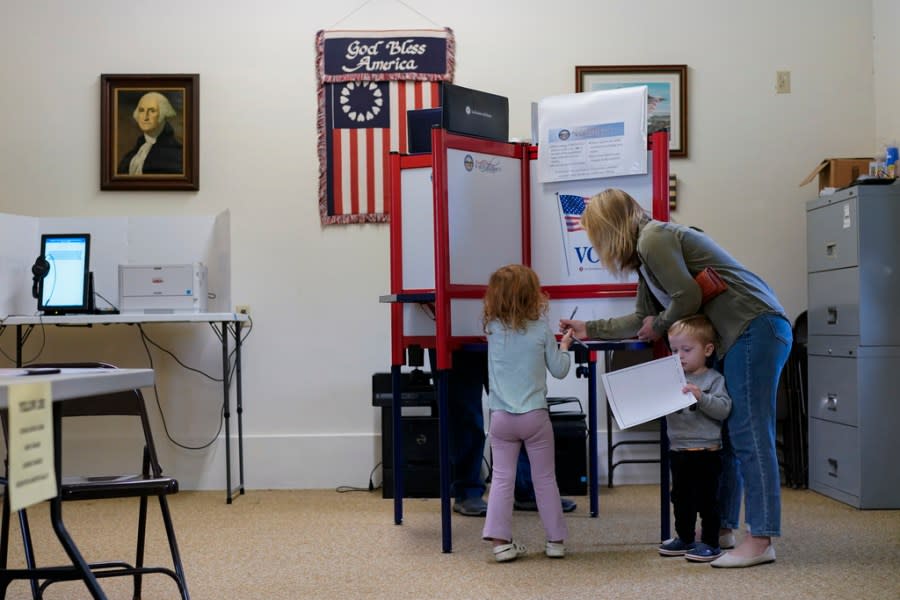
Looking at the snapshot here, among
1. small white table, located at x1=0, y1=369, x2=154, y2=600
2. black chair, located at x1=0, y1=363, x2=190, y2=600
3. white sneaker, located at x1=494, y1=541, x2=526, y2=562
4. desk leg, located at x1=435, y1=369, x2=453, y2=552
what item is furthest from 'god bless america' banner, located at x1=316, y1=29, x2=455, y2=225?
small white table, located at x1=0, y1=369, x2=154, y2=600

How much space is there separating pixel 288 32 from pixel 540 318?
2545 mm

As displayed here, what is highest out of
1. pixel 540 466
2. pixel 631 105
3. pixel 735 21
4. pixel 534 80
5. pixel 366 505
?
pixel 735 21

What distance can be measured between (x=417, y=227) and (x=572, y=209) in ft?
2.01

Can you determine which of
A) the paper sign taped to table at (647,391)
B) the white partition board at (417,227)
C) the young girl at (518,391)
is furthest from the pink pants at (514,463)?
the white partition board at (417,227)

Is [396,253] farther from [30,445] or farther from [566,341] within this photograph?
[30,445]

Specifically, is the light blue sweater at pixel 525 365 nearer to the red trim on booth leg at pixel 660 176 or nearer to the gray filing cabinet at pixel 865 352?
the red trim on booth leg at pixel 660 176

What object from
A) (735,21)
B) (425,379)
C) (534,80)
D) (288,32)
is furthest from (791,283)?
(288,32)

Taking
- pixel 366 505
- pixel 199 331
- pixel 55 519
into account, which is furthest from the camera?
pixel 199 331

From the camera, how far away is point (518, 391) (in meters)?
2.94

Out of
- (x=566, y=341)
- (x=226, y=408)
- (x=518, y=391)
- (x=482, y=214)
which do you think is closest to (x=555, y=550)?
(x=518, y=391)

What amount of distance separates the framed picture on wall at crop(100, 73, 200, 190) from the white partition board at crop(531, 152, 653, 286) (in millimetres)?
2078

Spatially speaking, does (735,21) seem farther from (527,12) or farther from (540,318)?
(540,318)

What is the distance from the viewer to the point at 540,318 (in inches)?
118

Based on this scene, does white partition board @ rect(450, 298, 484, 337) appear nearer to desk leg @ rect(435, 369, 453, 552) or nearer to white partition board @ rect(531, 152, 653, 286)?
desk leg @ rect(435, 369, 453, 552)
